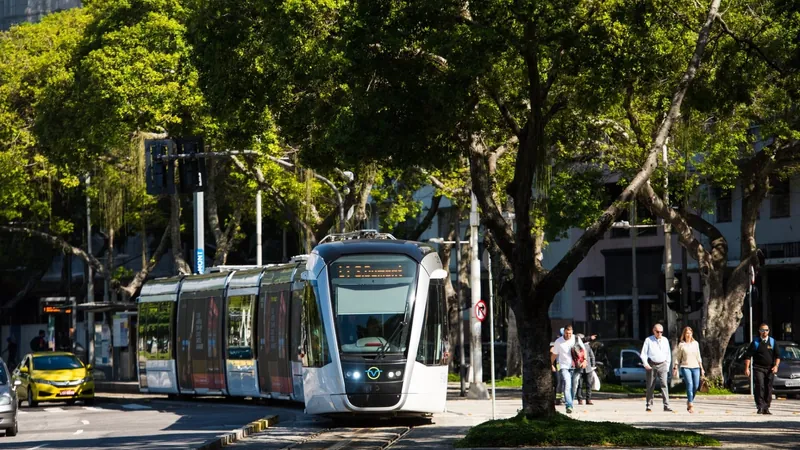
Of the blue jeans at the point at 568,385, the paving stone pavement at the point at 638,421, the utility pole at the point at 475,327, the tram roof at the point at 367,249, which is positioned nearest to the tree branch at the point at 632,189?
the paving stone pavement at the point at 638,421

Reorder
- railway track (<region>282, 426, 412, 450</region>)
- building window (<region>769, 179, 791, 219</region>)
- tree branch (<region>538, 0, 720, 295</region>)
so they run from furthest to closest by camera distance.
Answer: building window (<region>769, 179, 791, 219</region>)
railway track (<region>282, 426, 412, 450</region>)
tree branch (<region>538, 0, 720, 295</region>)

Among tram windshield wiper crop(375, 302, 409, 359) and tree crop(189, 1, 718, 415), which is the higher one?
tree crop(189, 1, 718, 415)

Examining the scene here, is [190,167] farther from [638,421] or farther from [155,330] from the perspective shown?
[638,421]

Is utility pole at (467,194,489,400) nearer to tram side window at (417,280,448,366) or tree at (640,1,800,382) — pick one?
tree at (640,1,800,382)

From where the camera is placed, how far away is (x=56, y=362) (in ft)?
146

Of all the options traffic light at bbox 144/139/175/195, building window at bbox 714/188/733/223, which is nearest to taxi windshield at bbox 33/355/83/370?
traffic light at bbox 144/139/175/195

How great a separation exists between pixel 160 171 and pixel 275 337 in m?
5.88

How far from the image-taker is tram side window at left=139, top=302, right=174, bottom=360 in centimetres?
4356

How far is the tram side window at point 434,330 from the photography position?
93.4ft

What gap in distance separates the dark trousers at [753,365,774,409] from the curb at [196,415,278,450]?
9119 mm

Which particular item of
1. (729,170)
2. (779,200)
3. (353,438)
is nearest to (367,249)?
(353,438)

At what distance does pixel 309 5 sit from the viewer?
92.8ft

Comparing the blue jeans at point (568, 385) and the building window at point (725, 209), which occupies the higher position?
the building window at point (725, 209)

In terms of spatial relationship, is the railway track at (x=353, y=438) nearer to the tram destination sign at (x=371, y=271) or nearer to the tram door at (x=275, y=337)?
the tram destination sign at (x=371, y=271)
